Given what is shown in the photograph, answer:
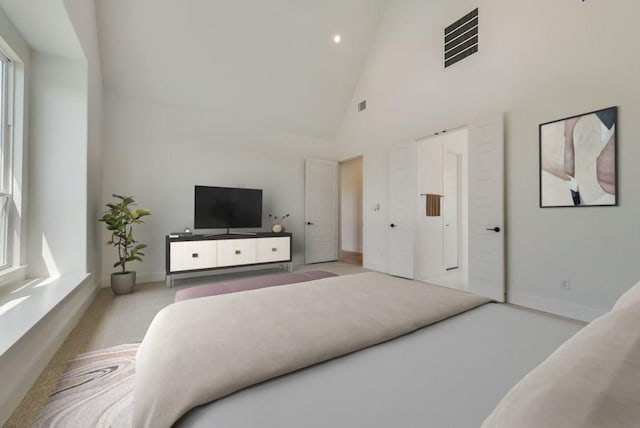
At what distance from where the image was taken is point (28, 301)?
1.78 metres

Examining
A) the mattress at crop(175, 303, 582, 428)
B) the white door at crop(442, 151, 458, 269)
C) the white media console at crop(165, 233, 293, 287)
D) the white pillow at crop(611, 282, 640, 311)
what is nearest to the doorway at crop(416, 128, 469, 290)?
the white door at crop(442, 151, 458, 269)

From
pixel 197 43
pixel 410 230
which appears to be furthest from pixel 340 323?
pixel 197 43

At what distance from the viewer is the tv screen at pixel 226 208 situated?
3.94m

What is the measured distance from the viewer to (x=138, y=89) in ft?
12.2

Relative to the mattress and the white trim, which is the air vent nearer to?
the mattress

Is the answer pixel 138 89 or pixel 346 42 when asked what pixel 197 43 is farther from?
pixel 346 42

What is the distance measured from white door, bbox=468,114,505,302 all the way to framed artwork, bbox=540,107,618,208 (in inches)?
15.7

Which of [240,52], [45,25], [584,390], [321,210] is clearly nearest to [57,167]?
[45,25]

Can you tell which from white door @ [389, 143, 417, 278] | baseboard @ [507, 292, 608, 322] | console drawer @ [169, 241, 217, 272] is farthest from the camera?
white door @ [389, 143, 417, 278]

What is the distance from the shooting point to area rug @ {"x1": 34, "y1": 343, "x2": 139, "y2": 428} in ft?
4.11

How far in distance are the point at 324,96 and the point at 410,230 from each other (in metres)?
2.92

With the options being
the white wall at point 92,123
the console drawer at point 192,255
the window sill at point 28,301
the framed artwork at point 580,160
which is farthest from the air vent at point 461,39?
the window sill at point 28,301

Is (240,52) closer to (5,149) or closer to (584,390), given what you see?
(5,149)

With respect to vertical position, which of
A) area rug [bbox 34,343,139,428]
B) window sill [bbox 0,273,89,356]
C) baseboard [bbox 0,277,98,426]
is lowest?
area rug [bbox 34,343,139,428]
